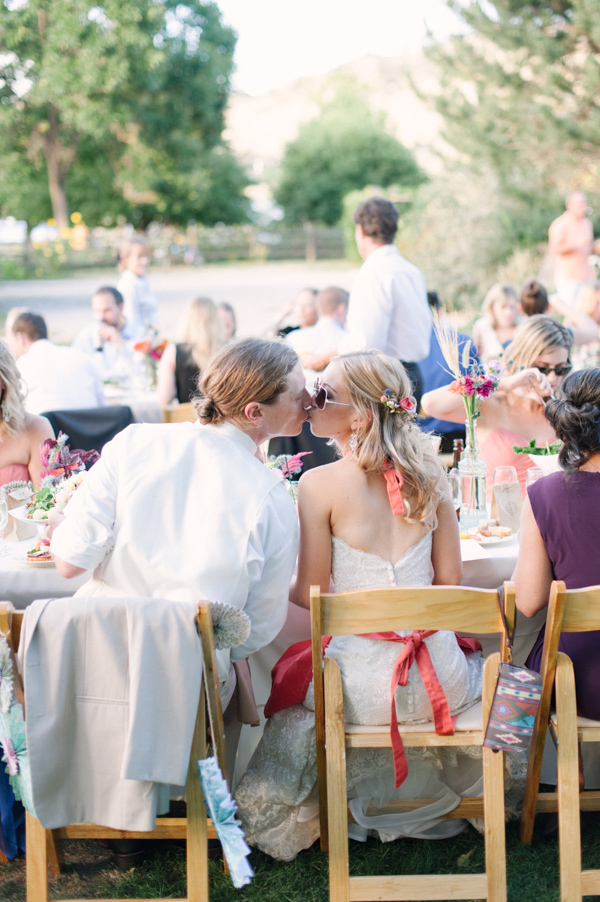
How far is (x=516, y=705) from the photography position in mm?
1840

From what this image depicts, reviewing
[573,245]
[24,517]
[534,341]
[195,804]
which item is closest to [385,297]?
[534,341]

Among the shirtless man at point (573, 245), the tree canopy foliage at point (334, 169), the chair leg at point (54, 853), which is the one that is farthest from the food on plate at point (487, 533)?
the tree canopy foliage at point (334, 169)

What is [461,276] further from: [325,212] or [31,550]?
[325,212]

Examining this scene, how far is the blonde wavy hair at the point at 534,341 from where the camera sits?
3.34m

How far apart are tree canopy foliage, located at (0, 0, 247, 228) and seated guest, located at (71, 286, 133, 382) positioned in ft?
73.4

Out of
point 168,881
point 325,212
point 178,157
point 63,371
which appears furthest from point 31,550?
point 325,212

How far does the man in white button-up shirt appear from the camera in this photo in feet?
15.1

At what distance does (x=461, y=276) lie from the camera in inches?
607

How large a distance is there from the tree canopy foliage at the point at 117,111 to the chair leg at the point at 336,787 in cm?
2690

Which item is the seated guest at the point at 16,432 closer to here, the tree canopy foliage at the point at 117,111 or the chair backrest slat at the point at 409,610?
the chair backrest slat at the point at 409,610

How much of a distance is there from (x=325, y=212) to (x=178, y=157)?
8.41m

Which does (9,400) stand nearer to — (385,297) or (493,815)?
(493,815)

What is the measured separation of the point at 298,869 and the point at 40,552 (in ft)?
3.85

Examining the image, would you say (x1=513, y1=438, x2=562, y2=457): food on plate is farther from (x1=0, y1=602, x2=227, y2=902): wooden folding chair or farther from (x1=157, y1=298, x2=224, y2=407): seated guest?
(x1=157, y1=298, x2=224, y2=407): seated guest
